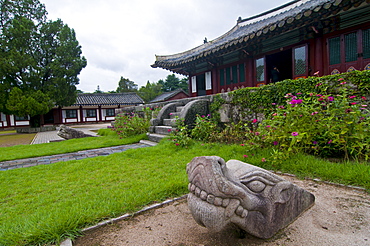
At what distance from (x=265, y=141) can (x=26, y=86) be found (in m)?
19.6

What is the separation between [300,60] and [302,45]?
49 centimetres

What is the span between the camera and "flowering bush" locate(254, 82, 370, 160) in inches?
122

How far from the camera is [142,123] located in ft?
26.3

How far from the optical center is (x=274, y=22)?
600 cm

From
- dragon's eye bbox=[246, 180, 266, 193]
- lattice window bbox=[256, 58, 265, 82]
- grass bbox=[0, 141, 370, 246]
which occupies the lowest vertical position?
grass bbox=[0, 141, 370, 246]

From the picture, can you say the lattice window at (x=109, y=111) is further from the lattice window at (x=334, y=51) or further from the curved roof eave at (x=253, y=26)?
the lattice window at (x=334, y=51)

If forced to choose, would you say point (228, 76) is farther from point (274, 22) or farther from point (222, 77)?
point (274, 22)

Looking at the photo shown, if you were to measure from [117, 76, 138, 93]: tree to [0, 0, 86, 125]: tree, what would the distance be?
86.6 ft

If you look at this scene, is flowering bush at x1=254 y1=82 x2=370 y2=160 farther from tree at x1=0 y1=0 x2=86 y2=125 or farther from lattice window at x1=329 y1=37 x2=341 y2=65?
tree at x1=0 y1=0 x2=86 y2=125

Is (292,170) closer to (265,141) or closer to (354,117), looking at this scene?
(265,141)

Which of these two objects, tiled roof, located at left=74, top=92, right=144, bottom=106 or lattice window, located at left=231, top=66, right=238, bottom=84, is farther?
tiled roof, located at left=74, top=92, right=144, bottom=106

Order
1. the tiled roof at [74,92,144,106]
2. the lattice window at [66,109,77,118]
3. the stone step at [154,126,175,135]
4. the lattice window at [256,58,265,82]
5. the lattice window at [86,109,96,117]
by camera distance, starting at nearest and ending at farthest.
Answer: the stone step at [154,126,175,135] < the lattice window at [256,58,265,82] < the lattice window at [66,109,77,118] < the tiled roof at [74,92,144,106] < the lattice window at [86,109,96,117]

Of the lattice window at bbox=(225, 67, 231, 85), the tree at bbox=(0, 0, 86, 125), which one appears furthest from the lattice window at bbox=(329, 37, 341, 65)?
the tree at bbox=(0, 0, 86, 125)

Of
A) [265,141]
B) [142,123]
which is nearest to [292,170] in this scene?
[265,141]
